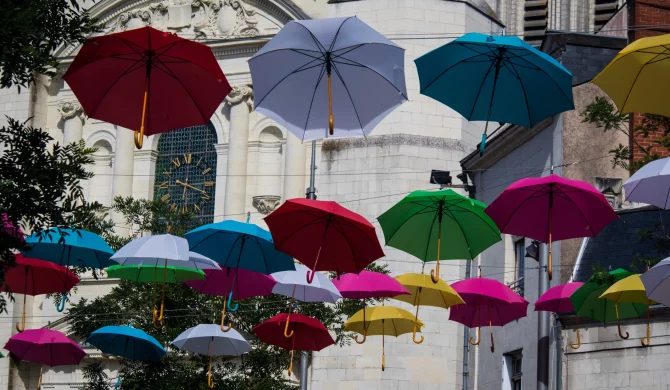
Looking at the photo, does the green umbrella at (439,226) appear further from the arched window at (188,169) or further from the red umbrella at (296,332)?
the arched window at (188,169)

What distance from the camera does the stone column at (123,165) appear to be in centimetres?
4375

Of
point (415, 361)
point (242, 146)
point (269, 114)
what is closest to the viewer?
point (269, 114)

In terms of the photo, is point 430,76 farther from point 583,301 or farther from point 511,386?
point 511,386

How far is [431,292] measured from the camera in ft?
82.0

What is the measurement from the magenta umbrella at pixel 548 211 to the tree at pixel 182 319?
1018cm

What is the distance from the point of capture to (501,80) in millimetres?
20109

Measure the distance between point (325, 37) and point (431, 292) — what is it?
7.13 m

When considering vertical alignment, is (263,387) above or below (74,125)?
below

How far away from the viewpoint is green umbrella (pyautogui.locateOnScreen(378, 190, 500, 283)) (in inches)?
883

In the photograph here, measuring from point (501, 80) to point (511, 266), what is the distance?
1366 centimetres

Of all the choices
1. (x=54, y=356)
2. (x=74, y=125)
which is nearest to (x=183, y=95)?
(x=54, y=356)

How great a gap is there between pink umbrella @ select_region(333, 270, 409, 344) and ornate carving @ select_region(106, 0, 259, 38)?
60.7ft

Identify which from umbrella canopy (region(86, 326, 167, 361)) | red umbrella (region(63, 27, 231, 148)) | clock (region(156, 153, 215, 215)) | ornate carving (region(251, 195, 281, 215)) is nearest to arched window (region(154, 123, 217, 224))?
clock (region(156, 153, 215, 215))

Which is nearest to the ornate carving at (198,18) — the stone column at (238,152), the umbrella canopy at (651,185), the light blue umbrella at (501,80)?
the stone column at (238,152)
